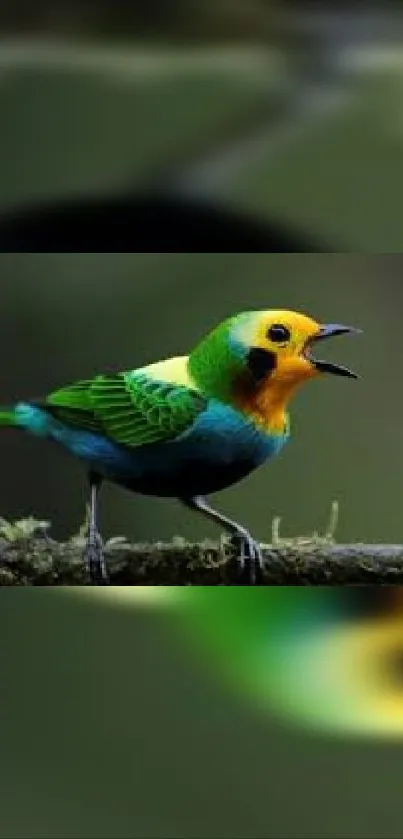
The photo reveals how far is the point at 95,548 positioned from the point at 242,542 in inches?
6.5

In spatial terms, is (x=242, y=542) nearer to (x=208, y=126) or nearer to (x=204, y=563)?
(x=204, y=563)

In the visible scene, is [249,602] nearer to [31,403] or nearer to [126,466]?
[126,466]

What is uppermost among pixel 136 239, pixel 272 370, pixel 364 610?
pixel 136 239

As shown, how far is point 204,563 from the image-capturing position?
132 cm

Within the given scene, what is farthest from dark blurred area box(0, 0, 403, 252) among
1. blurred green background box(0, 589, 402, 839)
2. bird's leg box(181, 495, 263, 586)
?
blurred green background box(0, 589, 402, 839)

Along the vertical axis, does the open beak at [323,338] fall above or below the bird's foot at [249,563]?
above

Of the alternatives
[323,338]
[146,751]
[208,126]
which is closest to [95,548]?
[146,751]

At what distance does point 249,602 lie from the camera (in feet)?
4.30

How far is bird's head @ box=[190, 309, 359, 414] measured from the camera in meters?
1.31

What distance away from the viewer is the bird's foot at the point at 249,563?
131 cm

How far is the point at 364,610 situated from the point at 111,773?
1.10 feet

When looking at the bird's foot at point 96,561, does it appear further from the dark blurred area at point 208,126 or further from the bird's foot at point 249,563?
the dark blurred area at point 208,126

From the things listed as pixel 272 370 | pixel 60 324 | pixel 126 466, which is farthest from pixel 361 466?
pixel 60 324

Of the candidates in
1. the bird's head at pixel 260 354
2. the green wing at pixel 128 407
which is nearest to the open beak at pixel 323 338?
the bird's head at pixel 260 354
